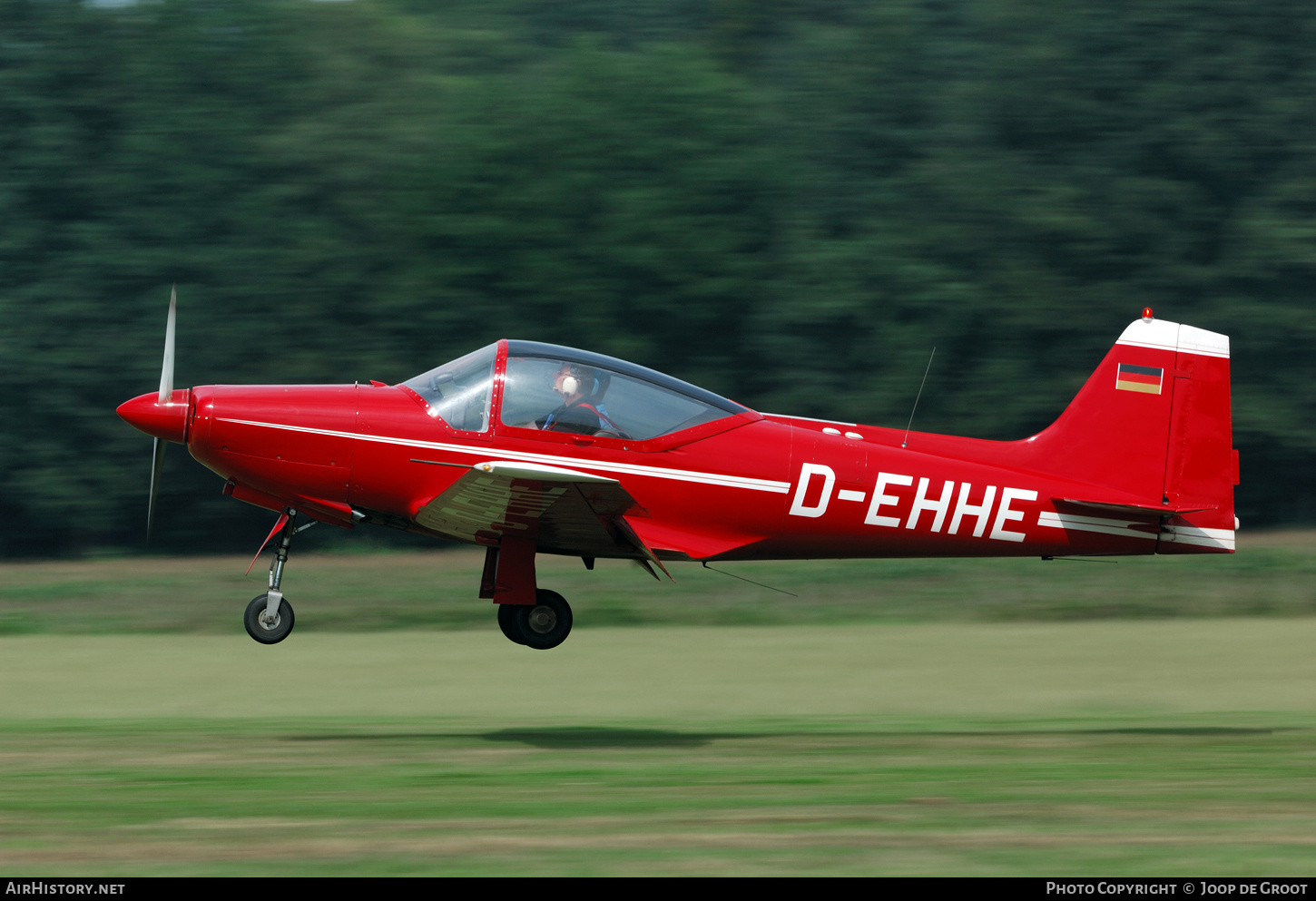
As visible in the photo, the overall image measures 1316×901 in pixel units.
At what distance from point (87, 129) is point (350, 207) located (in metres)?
4.93

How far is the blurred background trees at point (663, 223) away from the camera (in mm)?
20047

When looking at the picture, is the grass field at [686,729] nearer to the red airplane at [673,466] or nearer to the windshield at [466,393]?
the red airplane at [673,466]

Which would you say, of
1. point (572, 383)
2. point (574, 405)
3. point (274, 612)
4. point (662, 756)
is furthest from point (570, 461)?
point (274, 612)

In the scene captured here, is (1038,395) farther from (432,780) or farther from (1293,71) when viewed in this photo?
(432,780)

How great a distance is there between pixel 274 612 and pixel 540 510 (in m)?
2.00

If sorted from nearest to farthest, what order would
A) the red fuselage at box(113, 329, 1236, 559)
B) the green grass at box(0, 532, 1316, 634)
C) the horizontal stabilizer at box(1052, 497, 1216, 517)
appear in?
the red fuselage at box(113, 329, 1236, 559) → the horizontal stabilizer at box(1052, 497, 1216, 517) → the green grass at box(0, 532, 1316, 634)

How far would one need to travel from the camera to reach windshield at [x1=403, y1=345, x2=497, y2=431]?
8.09 meters

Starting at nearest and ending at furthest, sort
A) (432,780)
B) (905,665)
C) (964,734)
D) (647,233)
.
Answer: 1. (432,780)
2. (964,734)
3. (905,665)
4. (647,233)

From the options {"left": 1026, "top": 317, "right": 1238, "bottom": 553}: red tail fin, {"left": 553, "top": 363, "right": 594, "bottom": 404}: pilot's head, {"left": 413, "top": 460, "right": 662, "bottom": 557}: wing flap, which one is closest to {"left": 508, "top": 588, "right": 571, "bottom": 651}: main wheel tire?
Result: {"left": 413, "top": 460, "right": 662, "bottom": 557}: wing flap

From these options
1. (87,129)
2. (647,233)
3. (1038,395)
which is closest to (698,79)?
(647,233)

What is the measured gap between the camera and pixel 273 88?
72.3ft

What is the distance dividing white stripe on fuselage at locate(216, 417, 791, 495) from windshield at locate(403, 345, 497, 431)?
0.53ft

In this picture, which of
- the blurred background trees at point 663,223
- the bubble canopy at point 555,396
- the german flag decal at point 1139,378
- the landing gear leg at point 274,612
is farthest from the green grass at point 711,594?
the bubble canopy at point 555,396

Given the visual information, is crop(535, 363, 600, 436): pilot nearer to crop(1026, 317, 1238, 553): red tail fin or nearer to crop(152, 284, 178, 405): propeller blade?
crop(152, 284, 178, 405): propeller blade
